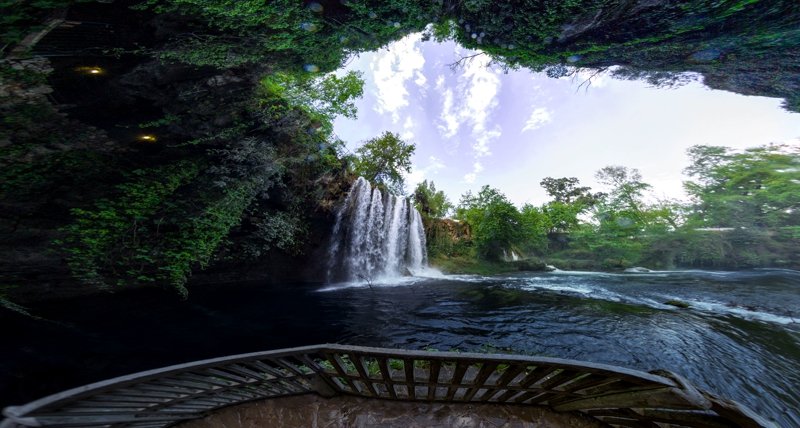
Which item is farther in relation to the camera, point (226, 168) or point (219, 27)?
point (226, 168)

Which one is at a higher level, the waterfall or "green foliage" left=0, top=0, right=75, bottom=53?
"green foliage" left=0, top=0, right=75, bottom=53

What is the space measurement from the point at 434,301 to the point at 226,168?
8.47 metres

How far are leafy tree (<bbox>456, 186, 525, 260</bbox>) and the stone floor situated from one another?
19138 millimetres

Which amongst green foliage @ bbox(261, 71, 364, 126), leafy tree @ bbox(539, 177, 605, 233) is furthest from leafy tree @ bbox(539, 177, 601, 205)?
green foliage @ bbox(261, 71, 364, 126)

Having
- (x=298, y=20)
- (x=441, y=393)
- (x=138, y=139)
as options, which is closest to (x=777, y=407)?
(x=441, y=393)

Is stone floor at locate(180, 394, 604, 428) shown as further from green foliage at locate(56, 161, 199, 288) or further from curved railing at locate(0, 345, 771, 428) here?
green foliage at locate(56, 161, 199, 288)

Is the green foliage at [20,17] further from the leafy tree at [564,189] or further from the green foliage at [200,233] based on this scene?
the leafy tree at [564,189]

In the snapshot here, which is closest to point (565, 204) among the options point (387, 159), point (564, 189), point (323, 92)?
point (564, 189)

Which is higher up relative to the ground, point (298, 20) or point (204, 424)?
point (298, 20)

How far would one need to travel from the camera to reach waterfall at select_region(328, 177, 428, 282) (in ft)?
48.2

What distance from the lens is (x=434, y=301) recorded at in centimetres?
979

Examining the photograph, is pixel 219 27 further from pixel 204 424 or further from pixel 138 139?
pixel 204 424

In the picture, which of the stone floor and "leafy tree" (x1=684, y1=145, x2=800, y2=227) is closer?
the stone floor

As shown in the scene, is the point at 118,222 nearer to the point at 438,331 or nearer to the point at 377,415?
the point at 377,415
